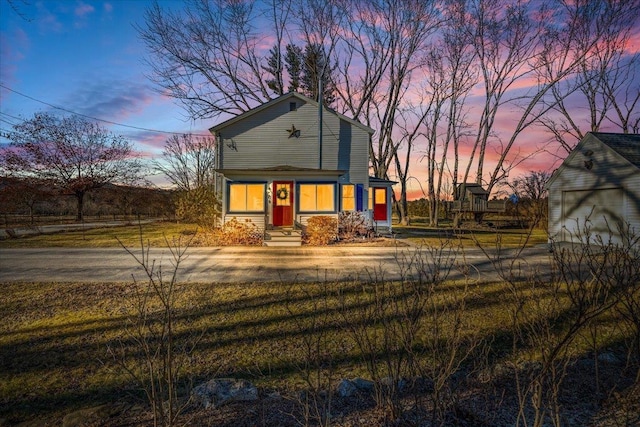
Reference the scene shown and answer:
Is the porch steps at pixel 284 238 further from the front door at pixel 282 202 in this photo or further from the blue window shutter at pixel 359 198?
the blue window shutter at pixel 359 198

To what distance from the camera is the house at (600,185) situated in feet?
41.0

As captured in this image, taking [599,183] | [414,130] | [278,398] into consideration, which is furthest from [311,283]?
[414,130]

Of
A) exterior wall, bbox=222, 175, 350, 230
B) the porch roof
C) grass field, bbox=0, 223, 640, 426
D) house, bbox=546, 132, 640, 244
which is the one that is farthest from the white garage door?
exterior wall, bbox=222, 175, 350, 230

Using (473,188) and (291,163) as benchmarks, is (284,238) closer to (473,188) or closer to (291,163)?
(291,163)

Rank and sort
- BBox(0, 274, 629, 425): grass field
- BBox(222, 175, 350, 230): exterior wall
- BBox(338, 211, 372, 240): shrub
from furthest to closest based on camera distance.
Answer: BBox(222, 175, 350, 230): exterior wall → BBox(338, 211, 372, 240): shrub → BBox(0, 274, 629, 425): grass field

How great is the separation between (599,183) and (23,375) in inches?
675

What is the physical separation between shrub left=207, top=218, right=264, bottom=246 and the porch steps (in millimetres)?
484

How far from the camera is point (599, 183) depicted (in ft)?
44.5

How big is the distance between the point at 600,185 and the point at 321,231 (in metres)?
10.9

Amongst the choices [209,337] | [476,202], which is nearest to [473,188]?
[476,202]

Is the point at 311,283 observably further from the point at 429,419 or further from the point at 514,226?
the point at 514,226

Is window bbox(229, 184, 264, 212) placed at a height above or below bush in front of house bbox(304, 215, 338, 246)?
above

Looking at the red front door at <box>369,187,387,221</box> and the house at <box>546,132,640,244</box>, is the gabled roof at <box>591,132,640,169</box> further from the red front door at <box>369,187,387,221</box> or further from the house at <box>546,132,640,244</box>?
the red front door at <box>369,187,387,221</box>

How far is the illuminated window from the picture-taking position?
1845 cm
